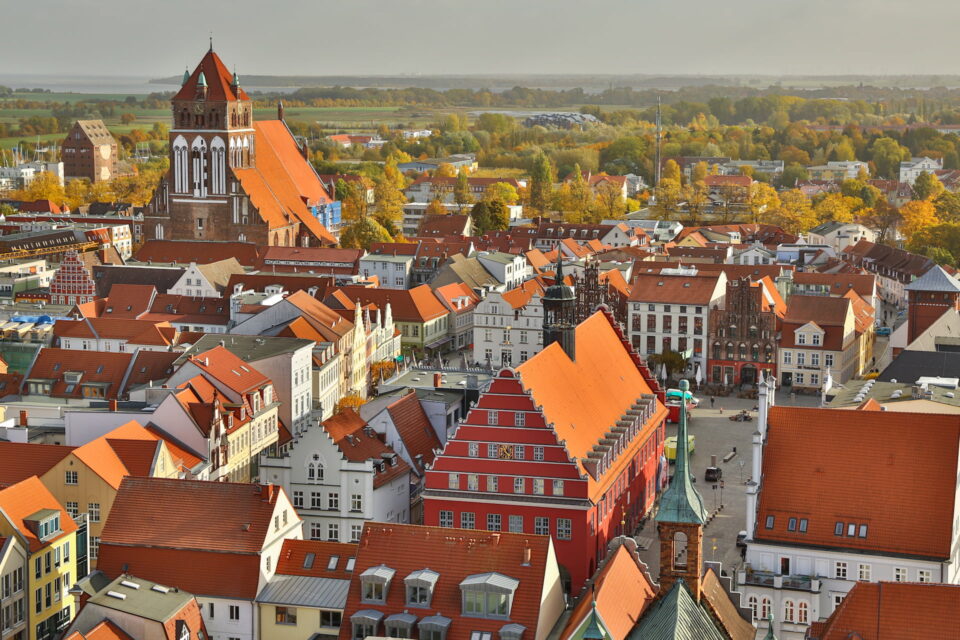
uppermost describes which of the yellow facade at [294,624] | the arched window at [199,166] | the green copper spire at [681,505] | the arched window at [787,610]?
the arched window at [199,166]

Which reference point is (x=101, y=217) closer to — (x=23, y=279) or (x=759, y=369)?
(x=23, y=279)

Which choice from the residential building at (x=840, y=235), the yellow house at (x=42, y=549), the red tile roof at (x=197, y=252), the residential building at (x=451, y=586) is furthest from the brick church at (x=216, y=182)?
the residential building at (x=451, y=586)

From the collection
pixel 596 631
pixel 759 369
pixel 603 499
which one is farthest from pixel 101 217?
pixel 596 631

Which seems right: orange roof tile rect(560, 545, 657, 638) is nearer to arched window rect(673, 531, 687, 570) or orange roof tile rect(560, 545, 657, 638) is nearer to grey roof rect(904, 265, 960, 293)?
arched window rect(673, 531, 687, 570)

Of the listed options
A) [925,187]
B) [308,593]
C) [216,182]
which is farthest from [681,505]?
[925,187]

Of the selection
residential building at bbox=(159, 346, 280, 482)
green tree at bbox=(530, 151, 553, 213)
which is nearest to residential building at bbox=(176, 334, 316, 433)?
residential building at bbox=(159, 346, 280, 482)

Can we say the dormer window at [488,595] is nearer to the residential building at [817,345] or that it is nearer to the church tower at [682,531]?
the church tower at [682,531]

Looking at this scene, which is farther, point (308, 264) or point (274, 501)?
point (308, 264)

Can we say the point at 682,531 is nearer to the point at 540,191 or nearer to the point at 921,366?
the point at 921,366
